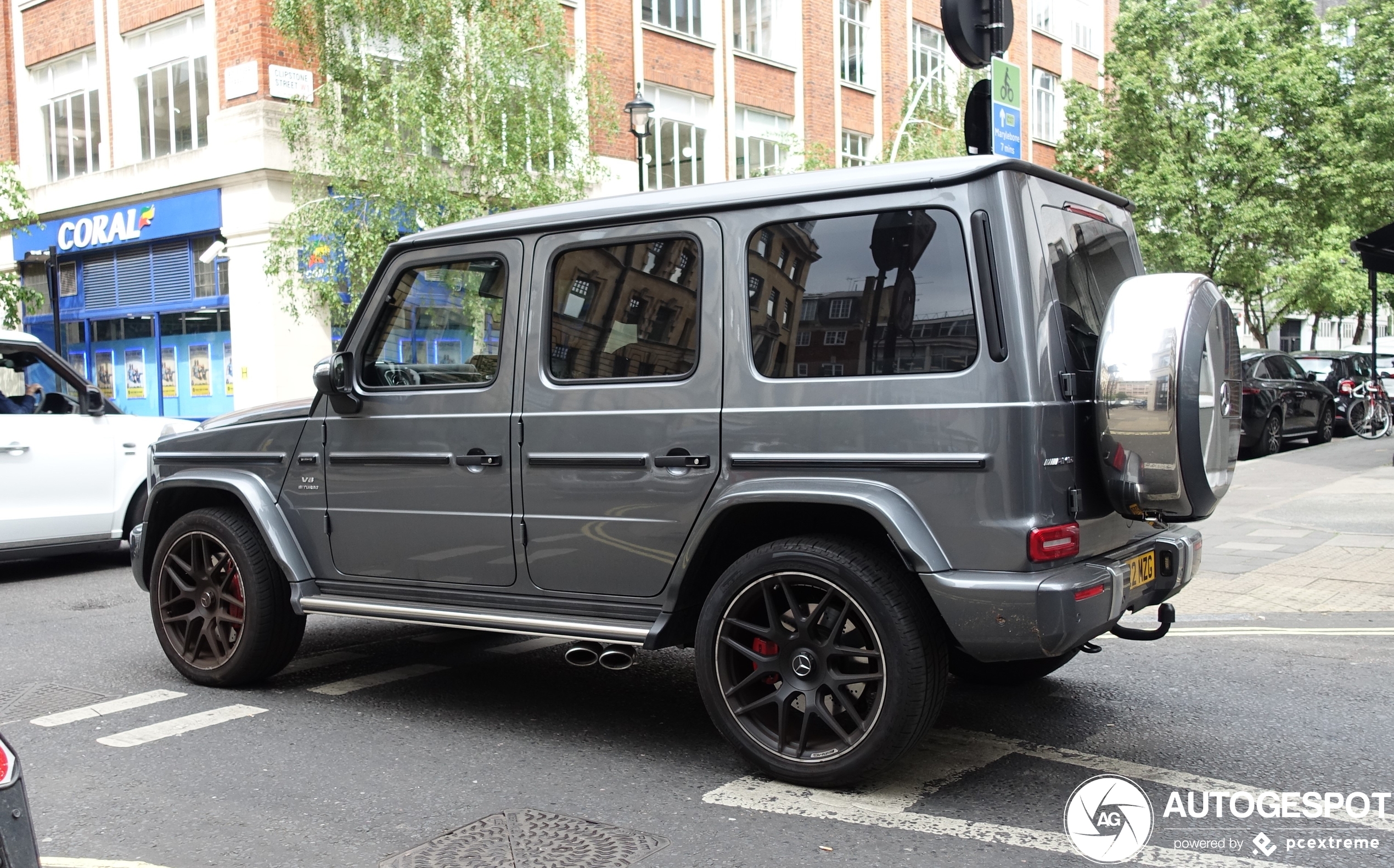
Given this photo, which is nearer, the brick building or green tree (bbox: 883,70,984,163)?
the brick building

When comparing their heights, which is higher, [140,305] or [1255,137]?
[1255,137]

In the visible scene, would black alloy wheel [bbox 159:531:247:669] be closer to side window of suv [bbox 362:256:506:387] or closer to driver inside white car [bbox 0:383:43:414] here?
side window of suv [bbox 362:256:506:387]

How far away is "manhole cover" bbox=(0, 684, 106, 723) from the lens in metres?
5.46

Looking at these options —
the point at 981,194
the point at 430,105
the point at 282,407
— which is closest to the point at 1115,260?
the point at 981,194

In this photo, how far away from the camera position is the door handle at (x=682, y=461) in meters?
4.48

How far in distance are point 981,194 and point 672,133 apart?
23275mm

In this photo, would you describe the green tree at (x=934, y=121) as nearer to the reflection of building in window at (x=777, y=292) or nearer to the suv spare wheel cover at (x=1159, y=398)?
the reflection of building in window at (x=777, y=292)

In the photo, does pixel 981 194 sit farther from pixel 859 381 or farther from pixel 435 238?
pixel 435 238

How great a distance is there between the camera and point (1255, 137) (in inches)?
990

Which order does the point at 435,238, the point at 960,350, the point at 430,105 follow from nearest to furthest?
the point at 960,350 → the point at 435,238 → the point at 430,105

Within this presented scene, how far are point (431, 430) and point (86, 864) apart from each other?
6.75 ft

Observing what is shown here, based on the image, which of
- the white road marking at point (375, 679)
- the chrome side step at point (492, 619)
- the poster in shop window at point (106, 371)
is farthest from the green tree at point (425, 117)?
the chrome side step at point (492, 619)

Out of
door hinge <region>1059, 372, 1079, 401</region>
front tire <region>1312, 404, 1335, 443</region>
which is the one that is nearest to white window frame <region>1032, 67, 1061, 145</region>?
front tire <region>1312, 404, 1335, 443</region>

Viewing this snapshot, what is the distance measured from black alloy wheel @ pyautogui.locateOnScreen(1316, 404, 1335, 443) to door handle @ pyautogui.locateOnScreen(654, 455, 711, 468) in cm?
1897
